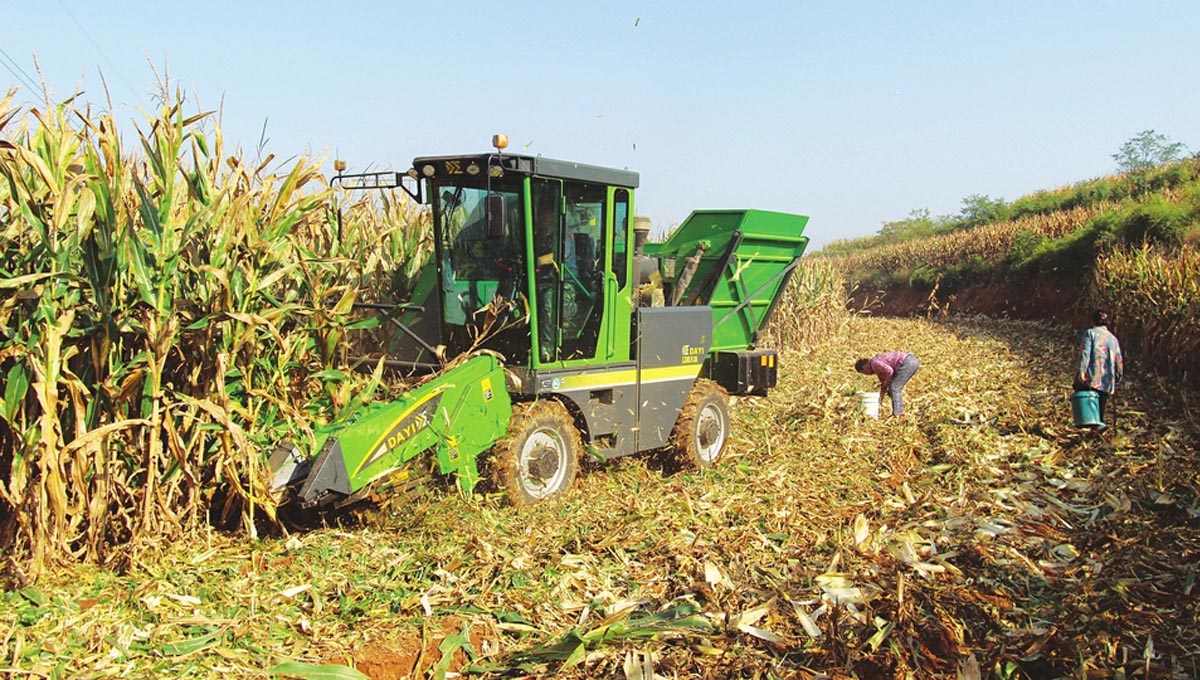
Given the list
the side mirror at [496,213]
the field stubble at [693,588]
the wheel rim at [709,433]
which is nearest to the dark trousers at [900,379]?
the field stubble at [693,588]

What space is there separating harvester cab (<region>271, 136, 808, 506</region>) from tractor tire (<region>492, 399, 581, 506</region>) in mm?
10

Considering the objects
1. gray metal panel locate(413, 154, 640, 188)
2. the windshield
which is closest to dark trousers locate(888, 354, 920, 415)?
gray metal panel locate(413, 154, 640, 188)

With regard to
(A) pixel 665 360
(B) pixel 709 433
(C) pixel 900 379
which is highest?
(A) pixel 665 360

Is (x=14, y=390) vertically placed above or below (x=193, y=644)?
above

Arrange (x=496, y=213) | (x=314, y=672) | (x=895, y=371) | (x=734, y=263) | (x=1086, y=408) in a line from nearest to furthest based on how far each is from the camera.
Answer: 1. (x=314, y=672)
2. (x=496, y=213)
3. (x=734, y=263)
4. (x=1086, y=408)
5. (x=895, y=371)

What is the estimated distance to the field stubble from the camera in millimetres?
3854

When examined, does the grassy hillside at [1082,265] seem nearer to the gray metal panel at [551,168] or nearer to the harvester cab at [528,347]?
the harvester cab at [528,347]

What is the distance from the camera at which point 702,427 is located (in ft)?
26.5

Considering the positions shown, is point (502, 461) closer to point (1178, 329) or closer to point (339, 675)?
point (339, 675)

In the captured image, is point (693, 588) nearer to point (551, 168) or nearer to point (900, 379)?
point (551, 168)

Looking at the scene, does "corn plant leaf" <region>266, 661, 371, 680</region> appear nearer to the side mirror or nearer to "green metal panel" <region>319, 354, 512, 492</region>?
"green metal panel" <region>319, 354, 512, 492</region>

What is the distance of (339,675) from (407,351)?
11.8ft

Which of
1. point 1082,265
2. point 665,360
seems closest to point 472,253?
point 665,360

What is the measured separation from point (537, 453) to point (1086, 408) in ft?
19.6
